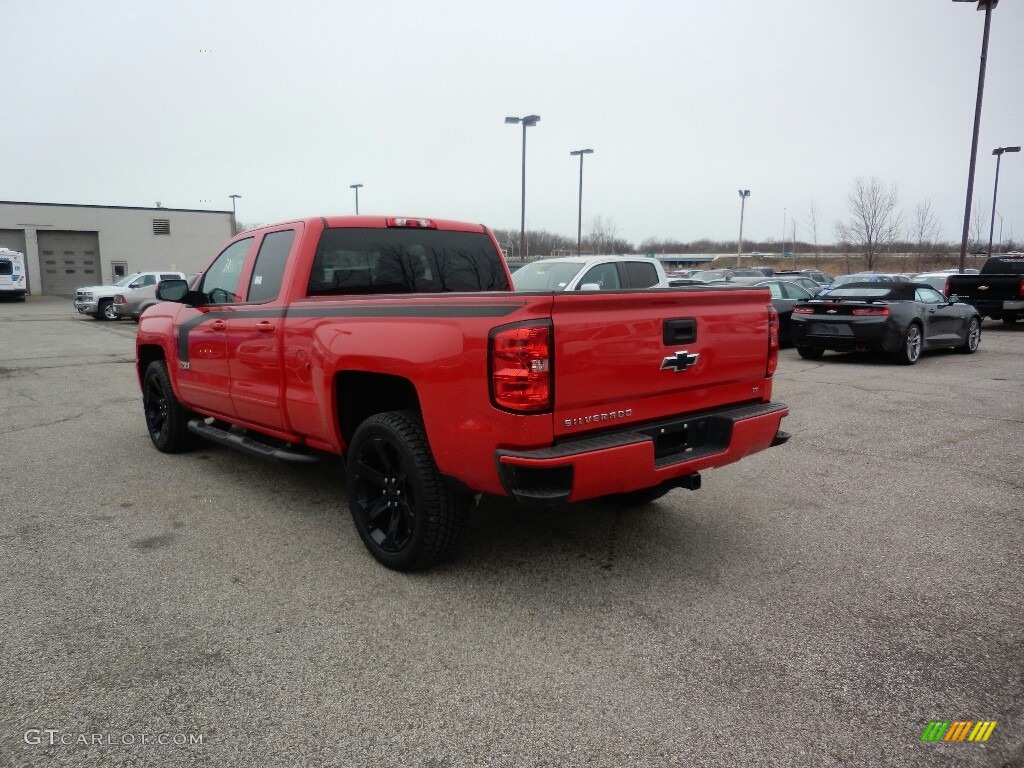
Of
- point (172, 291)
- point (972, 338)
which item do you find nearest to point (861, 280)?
point (972, 338)

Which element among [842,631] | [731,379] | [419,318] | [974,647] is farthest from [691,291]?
[974,647]

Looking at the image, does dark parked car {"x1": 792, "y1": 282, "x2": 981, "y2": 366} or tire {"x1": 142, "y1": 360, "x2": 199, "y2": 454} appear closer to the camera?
tire {"x1": 142, "y1": 360, "x2": 199, "y2": 454}

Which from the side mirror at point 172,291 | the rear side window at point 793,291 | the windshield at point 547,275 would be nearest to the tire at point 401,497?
the side mirror at point 172,291

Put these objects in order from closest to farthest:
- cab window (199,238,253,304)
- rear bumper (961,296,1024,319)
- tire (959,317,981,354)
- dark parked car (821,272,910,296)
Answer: cab window (199,238,253,304) < dark parked car (821,272,910,296) < tire (959,317,981,354) < rear bumper (961,296,1024,319)

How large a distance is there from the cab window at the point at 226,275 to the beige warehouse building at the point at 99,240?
38553 mm

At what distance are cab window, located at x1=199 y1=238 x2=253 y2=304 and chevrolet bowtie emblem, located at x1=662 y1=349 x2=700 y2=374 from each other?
320cm

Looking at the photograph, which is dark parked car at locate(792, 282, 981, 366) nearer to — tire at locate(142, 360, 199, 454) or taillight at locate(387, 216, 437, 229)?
taillight at locate(387, 216, 437, 229)

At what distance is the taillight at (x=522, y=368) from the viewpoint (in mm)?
3090

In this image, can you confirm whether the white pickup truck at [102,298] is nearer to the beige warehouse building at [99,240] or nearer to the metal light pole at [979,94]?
the beige warehouse building at [99,240]

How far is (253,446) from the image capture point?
5.00 m

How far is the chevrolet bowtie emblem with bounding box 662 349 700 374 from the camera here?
3.62 metres

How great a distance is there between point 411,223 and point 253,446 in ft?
6.10

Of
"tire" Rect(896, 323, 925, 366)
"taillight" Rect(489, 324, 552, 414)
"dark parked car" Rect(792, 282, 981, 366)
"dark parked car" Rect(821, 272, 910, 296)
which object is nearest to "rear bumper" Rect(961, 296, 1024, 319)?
"dark parked car" Rect(821, 272, 910, 296)

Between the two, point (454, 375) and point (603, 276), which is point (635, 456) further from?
point (603, 276)
